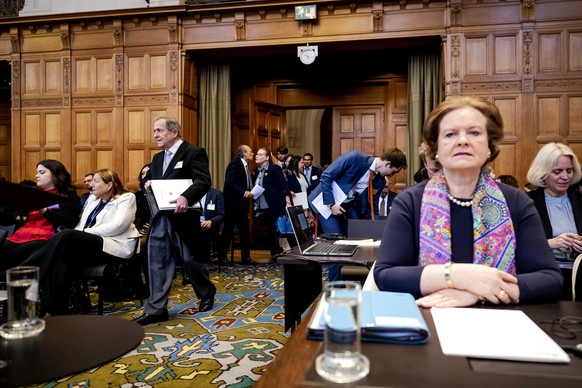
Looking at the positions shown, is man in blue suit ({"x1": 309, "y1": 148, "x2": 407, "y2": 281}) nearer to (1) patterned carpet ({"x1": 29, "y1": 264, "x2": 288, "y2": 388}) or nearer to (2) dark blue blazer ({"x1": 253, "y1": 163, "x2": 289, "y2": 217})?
(1) patterned carpet ({"x1": 29, "y1": 264, "x2": 288, "y2": 388})

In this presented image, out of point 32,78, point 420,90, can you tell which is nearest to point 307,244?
point 420,90

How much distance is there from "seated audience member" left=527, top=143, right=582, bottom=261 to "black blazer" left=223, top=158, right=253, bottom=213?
176 inches

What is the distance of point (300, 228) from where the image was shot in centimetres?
305

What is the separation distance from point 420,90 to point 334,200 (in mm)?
4256

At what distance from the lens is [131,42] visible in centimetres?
804

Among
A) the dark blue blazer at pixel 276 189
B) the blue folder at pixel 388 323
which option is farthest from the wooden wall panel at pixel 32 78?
the blue folder at pixel 388 323

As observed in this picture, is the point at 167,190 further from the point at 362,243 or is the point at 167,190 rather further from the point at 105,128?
the point at 105,128

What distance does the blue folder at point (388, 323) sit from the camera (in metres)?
1.03

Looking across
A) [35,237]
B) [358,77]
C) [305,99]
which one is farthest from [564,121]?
[35,237]

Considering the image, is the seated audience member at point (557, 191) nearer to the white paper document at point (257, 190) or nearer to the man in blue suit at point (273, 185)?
the man in blue suit at point (273, 185)

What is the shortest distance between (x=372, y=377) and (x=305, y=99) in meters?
8.96

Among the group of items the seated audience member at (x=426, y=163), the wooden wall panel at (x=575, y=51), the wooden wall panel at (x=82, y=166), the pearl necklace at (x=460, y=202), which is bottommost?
the pearl necklace at (x=460, y=202)

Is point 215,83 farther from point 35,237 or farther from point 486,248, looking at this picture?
point 486,248

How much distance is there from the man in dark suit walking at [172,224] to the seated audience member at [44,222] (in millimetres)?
773
